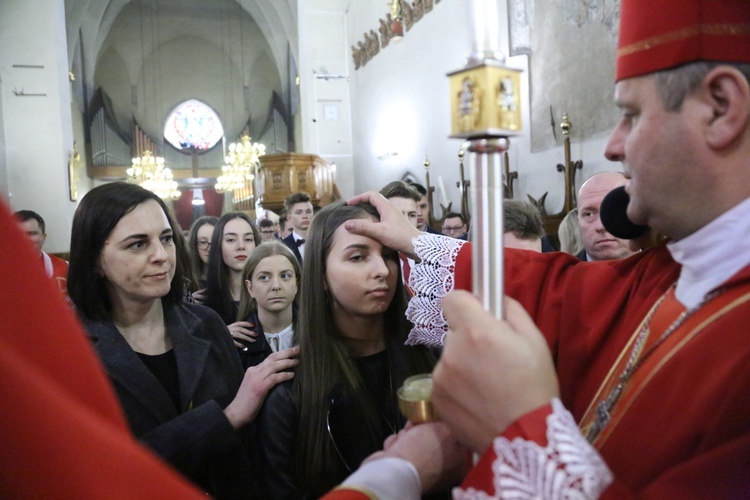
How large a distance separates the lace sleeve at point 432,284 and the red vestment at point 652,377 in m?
0.26

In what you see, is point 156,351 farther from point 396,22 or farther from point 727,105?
point 396,22

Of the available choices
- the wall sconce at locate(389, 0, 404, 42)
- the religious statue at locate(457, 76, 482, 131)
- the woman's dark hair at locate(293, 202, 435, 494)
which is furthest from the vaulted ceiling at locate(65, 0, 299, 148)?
the religious statue at locate(457, 76, 482, 131)

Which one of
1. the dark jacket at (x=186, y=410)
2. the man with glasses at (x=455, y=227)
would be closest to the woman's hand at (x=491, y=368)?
the dark jacket at (x=186, y=410)

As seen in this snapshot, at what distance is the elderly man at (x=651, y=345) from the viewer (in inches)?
29.5

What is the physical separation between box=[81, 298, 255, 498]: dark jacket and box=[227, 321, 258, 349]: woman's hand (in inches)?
34.7

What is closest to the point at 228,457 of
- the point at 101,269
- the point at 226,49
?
the point at 101,269

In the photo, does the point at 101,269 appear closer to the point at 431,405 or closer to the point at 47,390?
the point at 431,405

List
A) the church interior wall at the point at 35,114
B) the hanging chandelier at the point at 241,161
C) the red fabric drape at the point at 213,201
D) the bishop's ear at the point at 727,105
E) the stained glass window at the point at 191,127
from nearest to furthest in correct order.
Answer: the bishop's ear at the point at 727,105 < the church interior wall at the point at 35,114 < the hanging chandelier at the point at 241,161 < the red fabric drape at the point at 213,201 < the stained glass window at the point at 191,127

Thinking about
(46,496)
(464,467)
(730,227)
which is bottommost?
(464,467)

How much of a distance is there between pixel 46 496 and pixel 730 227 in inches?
39.0

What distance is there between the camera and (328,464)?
177cm

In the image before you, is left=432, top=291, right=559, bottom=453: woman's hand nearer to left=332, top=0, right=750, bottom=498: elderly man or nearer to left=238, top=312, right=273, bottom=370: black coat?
left=332, top=0, right=750, bottom=498: elderly man

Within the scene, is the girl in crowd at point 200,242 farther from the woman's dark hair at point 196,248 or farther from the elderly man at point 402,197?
the elderly man at point 402,197

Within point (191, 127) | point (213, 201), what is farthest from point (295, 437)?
point (191, 127)
